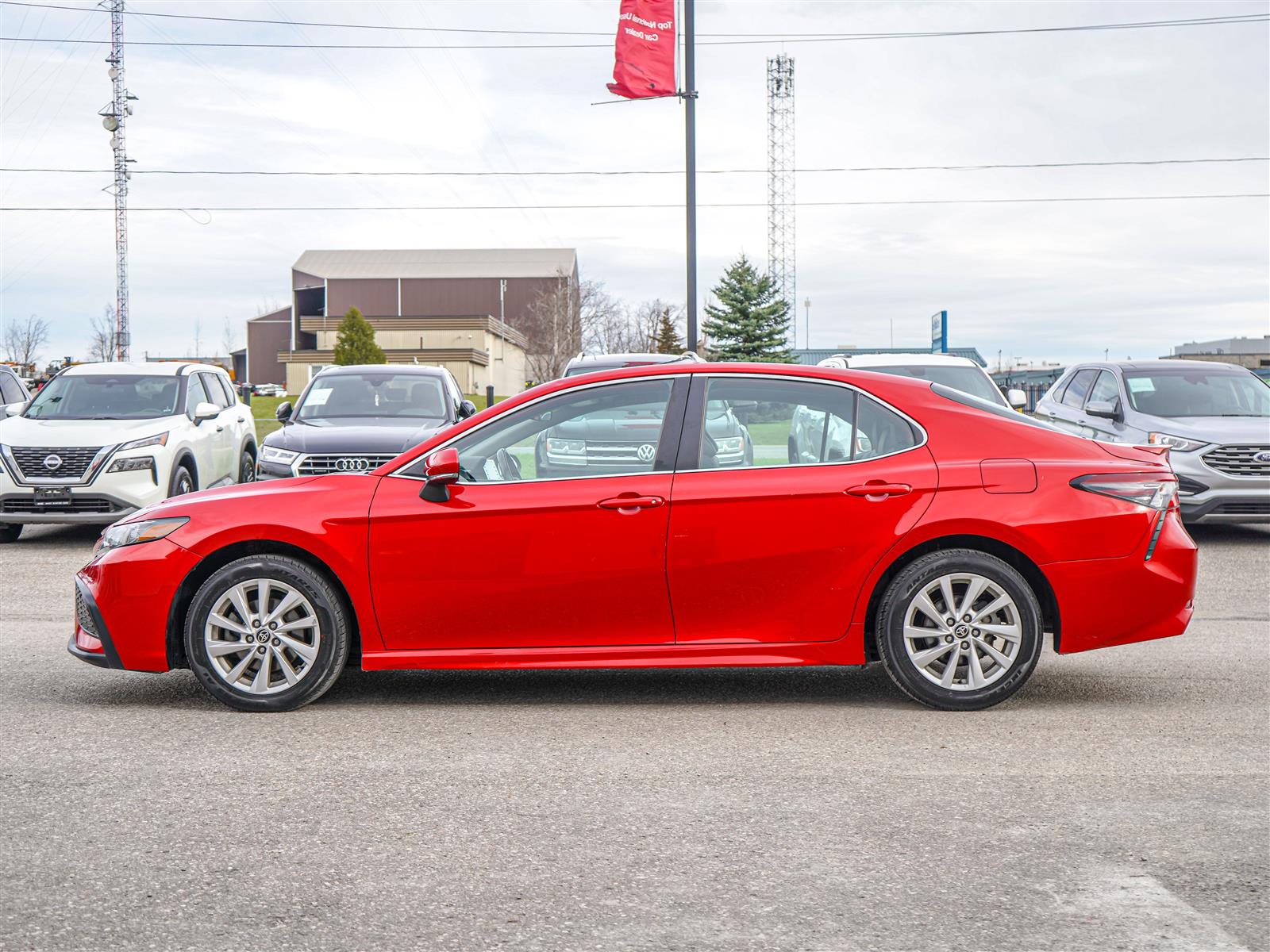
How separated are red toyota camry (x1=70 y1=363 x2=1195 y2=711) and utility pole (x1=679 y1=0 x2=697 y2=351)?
654 inches

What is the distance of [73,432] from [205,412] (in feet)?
4.63

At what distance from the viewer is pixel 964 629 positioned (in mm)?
5934

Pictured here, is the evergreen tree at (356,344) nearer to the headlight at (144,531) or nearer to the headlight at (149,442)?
the headlight at (149,442)

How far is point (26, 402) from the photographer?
46.0ft

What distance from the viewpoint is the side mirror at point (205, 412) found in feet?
45.9

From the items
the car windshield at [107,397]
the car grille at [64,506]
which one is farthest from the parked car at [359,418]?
the car grille at [64,506]

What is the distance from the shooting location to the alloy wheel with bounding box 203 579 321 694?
5938 mm

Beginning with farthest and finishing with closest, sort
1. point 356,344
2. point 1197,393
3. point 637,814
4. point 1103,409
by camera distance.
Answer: point 356,344, point 1103,409, point 1197,393, point 637,814

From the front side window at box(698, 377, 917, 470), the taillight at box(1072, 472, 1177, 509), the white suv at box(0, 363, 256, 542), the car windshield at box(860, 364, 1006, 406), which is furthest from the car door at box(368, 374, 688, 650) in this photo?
the car windshield at box(860, 364, 1006, 406)

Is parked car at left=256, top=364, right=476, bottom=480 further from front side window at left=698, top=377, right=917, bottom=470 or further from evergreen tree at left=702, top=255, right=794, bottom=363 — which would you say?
evergreen tree at left=702, top=255, right=794, bottom=363

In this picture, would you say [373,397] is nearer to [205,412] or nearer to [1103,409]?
[205,412]

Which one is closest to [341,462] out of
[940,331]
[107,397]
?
[107,397]

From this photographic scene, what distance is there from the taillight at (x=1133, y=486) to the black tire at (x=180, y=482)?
31.8ft

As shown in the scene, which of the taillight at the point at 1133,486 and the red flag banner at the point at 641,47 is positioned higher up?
the red flag banner at the point at 641,47
